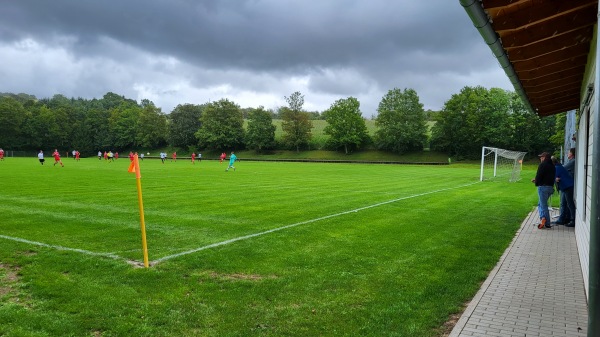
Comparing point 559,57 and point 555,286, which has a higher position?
point 559,57

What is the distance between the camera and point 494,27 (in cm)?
459

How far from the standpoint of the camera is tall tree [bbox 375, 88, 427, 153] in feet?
260

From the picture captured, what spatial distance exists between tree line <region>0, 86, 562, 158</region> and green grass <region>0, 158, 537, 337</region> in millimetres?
64496

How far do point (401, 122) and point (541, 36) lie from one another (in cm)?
7781

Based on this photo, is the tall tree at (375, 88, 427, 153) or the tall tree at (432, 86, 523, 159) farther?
the tall tree at (375, 88, 427, 153)

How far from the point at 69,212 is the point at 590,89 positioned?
12491mm

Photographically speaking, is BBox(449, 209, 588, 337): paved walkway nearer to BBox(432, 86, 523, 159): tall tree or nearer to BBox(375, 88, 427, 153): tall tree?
BBox(432, 86, 523, 159): tall tree

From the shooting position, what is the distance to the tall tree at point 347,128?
281 ft

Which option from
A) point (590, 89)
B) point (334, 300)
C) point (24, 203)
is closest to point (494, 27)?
point (590, 89)

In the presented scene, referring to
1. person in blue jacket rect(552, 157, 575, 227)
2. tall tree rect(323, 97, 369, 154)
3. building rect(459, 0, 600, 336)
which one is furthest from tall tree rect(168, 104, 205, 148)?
building rect(459, 0, 600, 336)

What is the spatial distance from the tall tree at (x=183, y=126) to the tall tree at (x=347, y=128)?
3376cm

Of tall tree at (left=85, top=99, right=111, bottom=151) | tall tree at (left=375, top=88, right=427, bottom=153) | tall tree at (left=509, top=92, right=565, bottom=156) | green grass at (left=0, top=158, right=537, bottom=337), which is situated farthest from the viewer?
tall tree at (left=85, top=99, right=111, bottom=151)

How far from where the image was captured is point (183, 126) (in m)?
100

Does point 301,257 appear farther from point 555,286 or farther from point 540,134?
point 540,134
